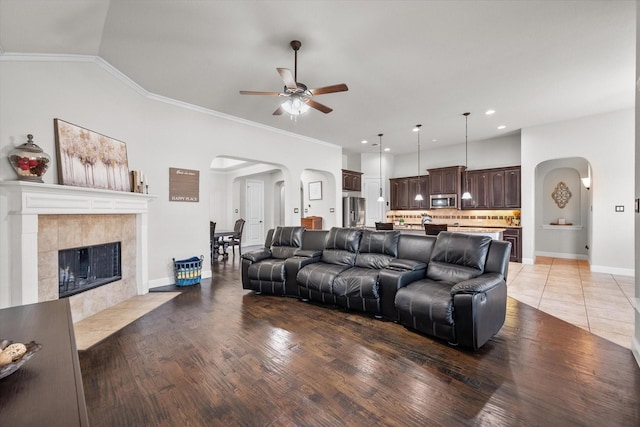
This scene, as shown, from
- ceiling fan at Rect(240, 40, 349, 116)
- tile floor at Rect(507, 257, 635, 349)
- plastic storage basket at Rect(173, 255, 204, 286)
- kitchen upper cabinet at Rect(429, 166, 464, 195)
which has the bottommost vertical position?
tile floor at Rect(507, 257, 635, 349)

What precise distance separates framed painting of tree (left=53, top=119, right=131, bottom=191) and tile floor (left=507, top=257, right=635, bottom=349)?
587 cm

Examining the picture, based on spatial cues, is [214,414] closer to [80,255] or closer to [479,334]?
[479,334]

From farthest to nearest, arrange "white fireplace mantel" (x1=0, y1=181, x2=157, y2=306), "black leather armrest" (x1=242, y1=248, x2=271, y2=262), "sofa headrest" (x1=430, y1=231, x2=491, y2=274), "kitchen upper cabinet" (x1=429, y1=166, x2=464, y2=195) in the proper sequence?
"kitchen upper cabinet" (x1=429, y1=166, x2=464, y2=195)
"black leather armrest" (x1=242, y1=248, x2=271, y2=262)
"sofa headrest" (x1=430, y1=231, x2=491, y2=274)
"white fireplace mantel" (x1=0, y1=181, x2=157, y2=306)

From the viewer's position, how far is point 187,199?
16.4 ft

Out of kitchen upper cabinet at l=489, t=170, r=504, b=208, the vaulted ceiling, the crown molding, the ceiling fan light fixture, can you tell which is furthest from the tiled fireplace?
kitchen upper cabinet at l=489, t=170, r=504, b=208

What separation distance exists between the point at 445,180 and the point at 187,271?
6958 millimetres

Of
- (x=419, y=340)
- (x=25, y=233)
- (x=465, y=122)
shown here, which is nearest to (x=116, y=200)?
(x=25, y=233)

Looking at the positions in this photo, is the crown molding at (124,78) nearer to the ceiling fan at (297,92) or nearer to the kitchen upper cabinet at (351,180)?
the ceiling fan at (297,92)

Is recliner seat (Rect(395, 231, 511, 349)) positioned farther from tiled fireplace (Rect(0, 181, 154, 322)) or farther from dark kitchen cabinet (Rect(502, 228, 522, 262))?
dark kitchen cabinet (Rect(502, 228, 522, 262))

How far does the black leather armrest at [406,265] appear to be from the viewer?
10.7 ft

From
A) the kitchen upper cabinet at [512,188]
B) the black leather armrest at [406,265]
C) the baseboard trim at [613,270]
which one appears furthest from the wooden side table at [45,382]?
the kitchen upper cabinet at [512,188]

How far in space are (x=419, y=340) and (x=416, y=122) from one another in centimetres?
471

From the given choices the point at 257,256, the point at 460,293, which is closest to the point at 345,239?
the point at 257,256

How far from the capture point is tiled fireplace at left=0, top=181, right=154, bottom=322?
104 inches
